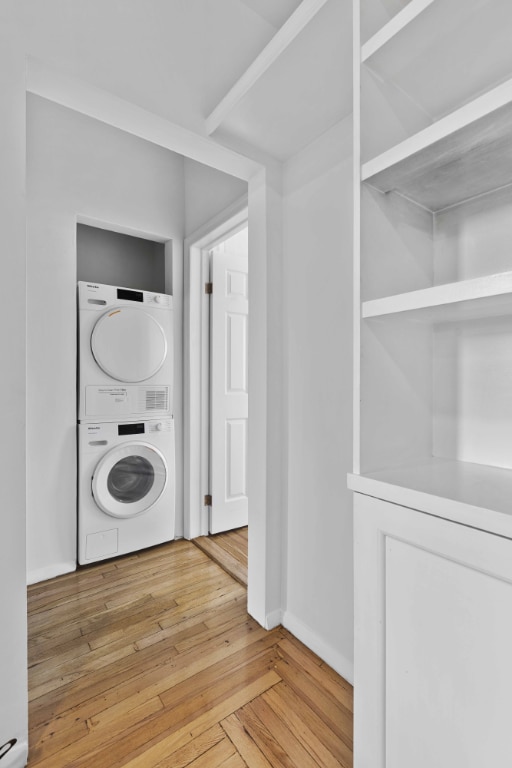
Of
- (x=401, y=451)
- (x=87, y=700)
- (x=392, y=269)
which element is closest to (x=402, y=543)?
(x=401, y=451)

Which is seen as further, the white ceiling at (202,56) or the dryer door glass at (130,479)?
the dryer door glass at (130,479)

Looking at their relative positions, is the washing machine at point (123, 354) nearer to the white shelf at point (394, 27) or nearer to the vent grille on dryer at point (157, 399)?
the vent grille on dryer at point (157, 399)

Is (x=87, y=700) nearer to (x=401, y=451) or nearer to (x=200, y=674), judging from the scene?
(x=200, y=674)

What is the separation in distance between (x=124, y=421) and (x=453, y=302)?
2204mm

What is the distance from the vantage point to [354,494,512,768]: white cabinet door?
664mm

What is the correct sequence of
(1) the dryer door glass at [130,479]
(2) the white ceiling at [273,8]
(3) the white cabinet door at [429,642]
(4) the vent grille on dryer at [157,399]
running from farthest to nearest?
(4) the vent grille on dryer at [157,399], (1) the dryer door glass at [130,479], (2) the white ceiling at [273,8], (3) the white cabinet door at [429,642]

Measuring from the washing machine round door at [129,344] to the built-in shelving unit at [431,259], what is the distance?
1919 millimetres

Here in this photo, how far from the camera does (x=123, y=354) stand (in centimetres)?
247

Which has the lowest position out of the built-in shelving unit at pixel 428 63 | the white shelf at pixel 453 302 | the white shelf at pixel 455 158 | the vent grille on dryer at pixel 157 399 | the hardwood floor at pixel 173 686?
the hardwood floor at pixel 173 686

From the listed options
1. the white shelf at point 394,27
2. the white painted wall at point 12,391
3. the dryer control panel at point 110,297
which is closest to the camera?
the white shelf at point 394,27

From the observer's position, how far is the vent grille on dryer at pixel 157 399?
2.61m

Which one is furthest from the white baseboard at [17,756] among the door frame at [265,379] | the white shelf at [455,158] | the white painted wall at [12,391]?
the white shelf at [455,158]

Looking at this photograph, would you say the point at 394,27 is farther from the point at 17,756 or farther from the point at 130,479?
the point at 130,479

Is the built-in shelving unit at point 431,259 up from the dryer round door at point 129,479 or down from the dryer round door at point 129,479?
up
